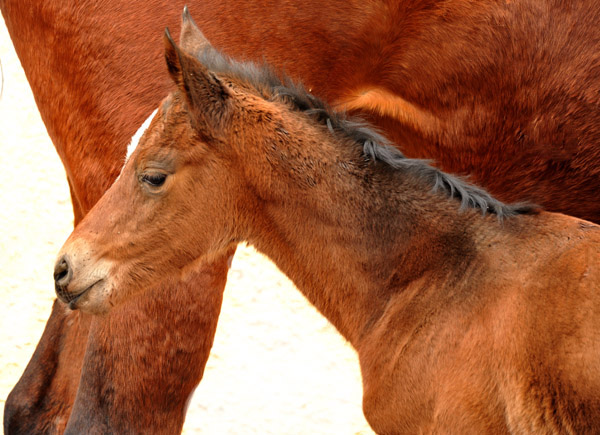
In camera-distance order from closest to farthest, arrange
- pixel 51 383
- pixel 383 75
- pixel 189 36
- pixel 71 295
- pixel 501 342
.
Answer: pixel 501 342
pixel 71 295
pixel 189 36
pixel 383 75
pixel 51 383

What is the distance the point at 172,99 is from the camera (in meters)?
2.44

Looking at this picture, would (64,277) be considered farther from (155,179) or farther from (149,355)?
(149,355)

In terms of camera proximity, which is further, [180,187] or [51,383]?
[51,383]

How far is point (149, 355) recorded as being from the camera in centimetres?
280

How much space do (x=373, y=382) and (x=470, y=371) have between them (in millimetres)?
292

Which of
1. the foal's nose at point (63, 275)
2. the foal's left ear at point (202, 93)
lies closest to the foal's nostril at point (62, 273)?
the foal's nose at point (63, 275)

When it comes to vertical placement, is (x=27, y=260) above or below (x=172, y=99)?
above

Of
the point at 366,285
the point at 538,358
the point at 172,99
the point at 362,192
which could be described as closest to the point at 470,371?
the point at 538,358

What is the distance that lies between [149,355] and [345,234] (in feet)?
2.56

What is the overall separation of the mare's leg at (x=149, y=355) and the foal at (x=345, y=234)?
212 millimetres

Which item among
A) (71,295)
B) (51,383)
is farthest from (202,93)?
(51,383)

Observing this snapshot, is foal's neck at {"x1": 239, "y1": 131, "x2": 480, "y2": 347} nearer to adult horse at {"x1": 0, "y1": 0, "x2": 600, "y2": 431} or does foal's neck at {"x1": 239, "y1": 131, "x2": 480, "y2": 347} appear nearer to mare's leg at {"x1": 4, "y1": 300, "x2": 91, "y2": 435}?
adult horse at {"x1": 0, "y1": 0, "x2": 600, "y2": 431}

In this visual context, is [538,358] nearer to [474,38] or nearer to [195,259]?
[195,259]

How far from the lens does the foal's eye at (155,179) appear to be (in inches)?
95.7
